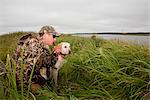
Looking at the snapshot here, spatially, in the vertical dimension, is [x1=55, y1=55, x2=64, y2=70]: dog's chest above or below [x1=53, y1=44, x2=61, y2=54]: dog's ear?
below

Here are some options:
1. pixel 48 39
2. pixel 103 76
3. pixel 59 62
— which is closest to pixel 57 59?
pixel 59 62

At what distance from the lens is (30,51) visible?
2.24 meters

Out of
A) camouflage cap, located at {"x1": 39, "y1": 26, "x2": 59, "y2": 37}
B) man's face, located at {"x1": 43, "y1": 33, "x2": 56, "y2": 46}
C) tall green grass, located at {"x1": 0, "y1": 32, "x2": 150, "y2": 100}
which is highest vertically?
camouflage cap, located at {"x1": 39, "y1": 26, "x2": 59, "y2": 37}

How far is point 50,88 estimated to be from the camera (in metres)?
2.41

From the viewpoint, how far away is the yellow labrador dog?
2197mm

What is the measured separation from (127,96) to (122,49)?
38 cm

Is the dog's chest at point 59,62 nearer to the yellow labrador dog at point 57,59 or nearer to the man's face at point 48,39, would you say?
the yellow labrador dog at point 57,59

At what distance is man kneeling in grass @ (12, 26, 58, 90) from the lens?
218 cm

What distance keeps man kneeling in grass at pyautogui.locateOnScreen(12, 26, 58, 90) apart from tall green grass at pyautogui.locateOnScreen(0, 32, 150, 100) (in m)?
0.11

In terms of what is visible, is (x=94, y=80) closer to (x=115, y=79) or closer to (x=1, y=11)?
(x=115, y=79)

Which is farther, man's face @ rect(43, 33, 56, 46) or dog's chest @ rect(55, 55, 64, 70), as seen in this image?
dog's chest @ rect(55, 55, 64, 70)

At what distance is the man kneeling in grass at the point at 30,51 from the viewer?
7.14 ft

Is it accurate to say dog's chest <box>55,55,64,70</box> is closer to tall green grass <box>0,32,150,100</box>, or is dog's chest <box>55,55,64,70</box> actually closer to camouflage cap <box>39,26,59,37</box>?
tall green grass <box>0,32,150,100</box>

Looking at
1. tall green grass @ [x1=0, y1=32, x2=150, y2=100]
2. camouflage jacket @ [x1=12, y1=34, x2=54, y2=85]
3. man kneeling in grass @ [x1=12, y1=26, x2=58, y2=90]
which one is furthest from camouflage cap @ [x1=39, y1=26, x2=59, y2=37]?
tall green grass @ [x1=0, y1=32, x2=150, y2=100]
